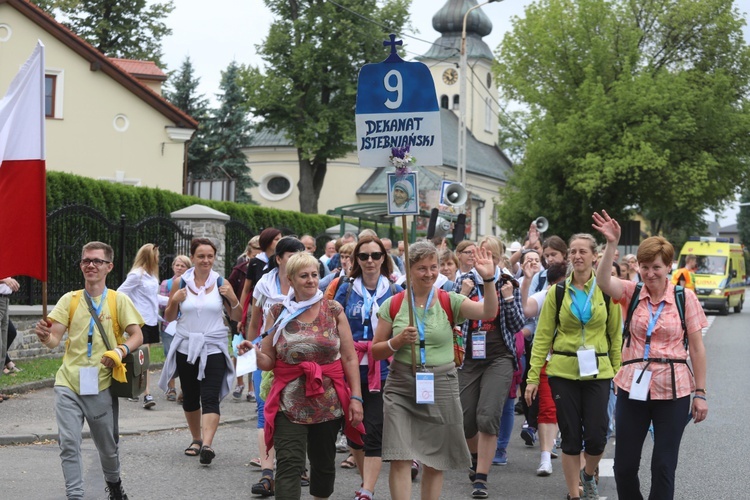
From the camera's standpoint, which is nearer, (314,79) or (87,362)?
(87,362)

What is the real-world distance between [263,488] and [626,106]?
3655 centimetres

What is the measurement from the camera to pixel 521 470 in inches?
352

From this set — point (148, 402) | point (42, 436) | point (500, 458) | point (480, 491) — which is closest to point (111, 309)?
point (480, 491)

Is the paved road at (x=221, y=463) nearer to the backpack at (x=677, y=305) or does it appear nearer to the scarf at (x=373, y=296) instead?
the scarf at (x=373, y=296)

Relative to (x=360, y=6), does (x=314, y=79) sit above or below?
below

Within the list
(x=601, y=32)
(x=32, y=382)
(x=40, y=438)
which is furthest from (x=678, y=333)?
(x=601, y=32)

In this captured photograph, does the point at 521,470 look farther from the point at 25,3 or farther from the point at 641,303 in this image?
the point at 25,3

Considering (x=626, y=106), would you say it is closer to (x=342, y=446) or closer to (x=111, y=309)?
(x=342, y=446)

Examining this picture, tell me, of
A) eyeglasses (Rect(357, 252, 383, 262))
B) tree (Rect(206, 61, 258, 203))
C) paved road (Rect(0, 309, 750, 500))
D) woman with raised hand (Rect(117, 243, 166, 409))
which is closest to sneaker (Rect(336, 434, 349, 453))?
paved road (Rect(0, 309, 750, 500))

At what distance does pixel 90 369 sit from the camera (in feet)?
21.8

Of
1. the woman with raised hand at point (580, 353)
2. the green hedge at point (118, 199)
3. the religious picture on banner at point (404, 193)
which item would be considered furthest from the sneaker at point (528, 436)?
the green hedge at point (118, 199)

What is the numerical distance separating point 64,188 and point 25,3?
14.8m

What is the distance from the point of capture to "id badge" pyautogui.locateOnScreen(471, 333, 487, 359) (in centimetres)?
806

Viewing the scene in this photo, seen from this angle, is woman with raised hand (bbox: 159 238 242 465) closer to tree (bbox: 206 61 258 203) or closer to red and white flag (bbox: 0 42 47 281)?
red and white flag (bbox: 0 42 47 281)
